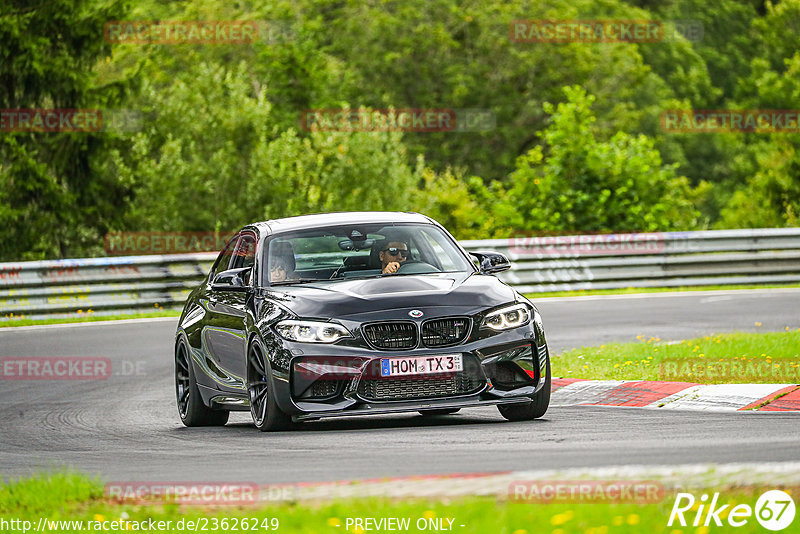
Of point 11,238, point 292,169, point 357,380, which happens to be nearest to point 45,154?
point 11,238

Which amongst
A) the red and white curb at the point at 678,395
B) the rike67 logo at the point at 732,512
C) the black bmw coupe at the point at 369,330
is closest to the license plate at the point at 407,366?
the black bmw coupe at the point at 369,330

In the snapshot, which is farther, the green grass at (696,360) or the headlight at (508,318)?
the green grass at (696,360)

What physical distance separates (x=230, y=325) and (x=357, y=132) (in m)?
34.3

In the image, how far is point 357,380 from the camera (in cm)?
984

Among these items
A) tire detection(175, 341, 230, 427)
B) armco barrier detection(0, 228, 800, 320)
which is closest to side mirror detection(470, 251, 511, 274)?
tire detection(175, 341, 230, 427)

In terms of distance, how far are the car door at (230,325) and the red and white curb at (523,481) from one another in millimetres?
3688

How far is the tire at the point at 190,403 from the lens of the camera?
11.9 metres

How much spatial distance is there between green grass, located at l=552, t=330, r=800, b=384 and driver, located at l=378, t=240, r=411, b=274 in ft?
9.22

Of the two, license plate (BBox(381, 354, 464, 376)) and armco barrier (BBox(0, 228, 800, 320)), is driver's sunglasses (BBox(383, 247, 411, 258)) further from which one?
armco barrier (BBox(0, 228, 800, 320))

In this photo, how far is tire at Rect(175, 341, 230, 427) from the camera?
11.9 meters

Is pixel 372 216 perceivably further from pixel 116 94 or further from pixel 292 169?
pixel 292 169

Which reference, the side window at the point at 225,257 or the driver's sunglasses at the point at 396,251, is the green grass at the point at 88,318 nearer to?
the side window at the point at 225,257

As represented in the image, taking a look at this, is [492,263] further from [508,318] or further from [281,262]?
[281,262]

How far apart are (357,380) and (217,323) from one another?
208 centimetres
